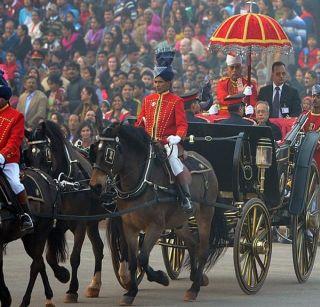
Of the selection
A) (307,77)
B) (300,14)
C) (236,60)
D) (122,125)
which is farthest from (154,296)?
(300,14)

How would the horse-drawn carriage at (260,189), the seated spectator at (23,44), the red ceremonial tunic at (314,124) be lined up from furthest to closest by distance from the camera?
the seated spectator at (23,44) → the red ceremonial tunic at (314,124) → the horse-drawn carriage at (260,189)

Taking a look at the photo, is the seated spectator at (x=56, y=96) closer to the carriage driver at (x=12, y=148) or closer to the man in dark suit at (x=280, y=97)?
the man in dark suit at (x=280, y=97)

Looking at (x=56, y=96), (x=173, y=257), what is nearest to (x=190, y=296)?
(x=173, y=257)

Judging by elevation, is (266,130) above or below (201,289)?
above

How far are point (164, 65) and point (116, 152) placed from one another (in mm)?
1440

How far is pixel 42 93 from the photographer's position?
76.1 feet

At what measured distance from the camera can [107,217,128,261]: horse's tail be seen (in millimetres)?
14664

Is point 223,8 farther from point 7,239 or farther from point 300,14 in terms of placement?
point 7,239

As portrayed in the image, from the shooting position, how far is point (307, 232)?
52.1ft

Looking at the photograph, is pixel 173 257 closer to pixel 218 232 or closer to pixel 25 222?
pixel 218 232

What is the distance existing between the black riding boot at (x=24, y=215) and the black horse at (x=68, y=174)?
116 centimetres

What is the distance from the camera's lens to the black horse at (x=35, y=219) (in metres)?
12.7

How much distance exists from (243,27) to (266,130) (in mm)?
1944

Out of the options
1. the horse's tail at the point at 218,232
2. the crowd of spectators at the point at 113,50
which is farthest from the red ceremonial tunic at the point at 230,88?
the crowd of spectators at the point at 113,50
